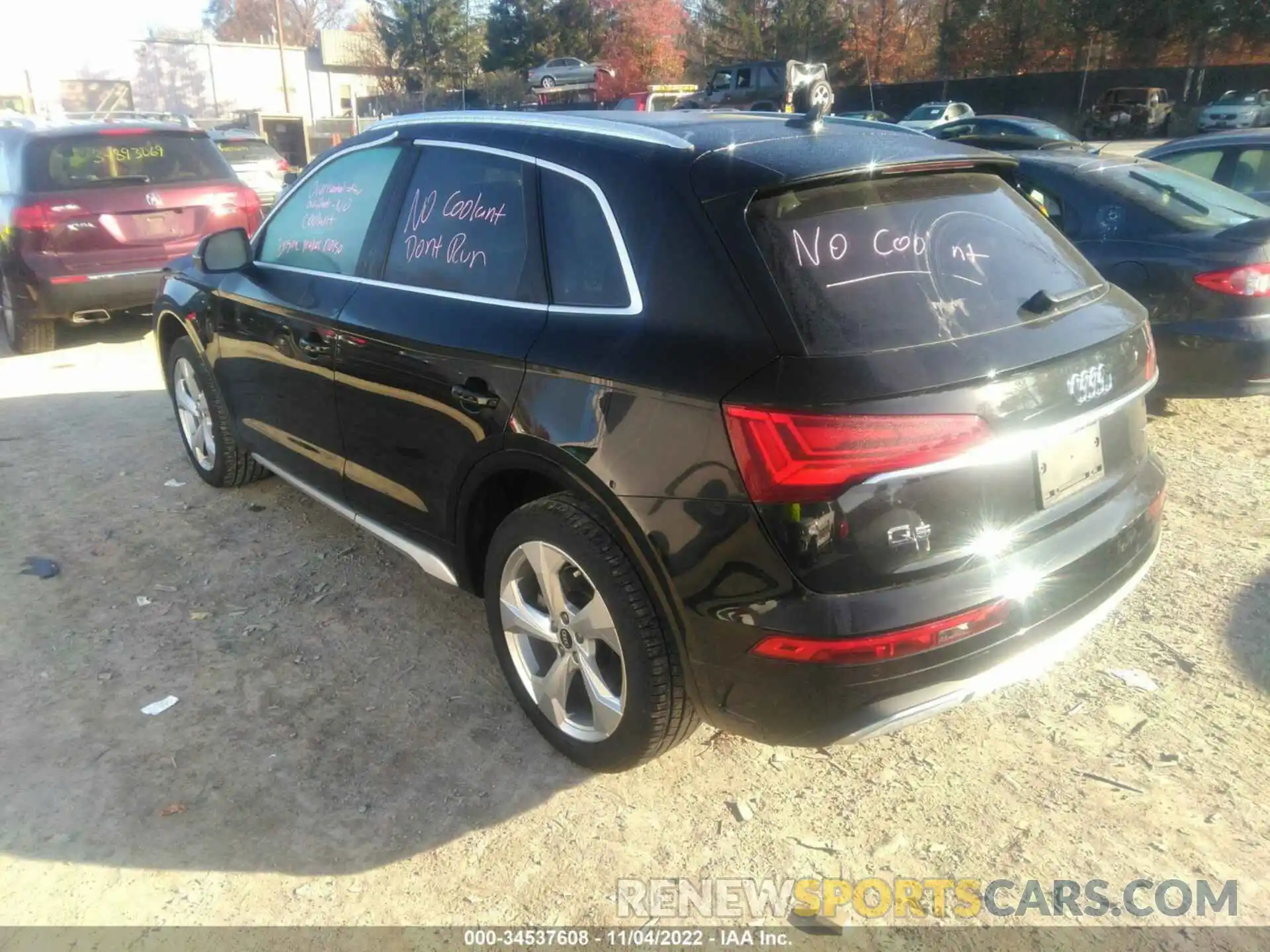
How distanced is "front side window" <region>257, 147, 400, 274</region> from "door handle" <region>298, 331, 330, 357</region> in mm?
255

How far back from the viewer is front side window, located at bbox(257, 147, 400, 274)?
11.7 ft

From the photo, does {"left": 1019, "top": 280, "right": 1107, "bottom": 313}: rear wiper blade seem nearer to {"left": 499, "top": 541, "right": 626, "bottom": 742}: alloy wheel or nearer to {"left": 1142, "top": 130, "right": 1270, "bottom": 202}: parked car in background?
{"left": 499, "top": 541, "right": 626, "bottom": 742}: alloy wheel

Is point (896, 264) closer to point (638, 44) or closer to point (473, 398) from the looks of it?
point (473, 398)

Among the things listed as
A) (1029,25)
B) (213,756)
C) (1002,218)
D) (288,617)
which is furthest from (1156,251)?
(1029,25)

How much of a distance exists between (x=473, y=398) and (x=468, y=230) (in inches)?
23.6

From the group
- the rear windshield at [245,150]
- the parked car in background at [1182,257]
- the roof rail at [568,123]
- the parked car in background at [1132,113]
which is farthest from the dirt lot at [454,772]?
the parked car in background at [1132,113]

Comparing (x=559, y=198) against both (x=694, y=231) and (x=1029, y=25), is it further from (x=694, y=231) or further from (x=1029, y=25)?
(x=1029, y=25)

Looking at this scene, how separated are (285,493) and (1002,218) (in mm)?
3742

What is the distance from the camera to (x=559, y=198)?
2.78 metres

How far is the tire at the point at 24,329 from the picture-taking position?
7859 millimetres

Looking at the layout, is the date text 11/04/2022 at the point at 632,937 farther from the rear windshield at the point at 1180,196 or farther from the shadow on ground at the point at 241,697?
the rear windshield at the point at 1180,196

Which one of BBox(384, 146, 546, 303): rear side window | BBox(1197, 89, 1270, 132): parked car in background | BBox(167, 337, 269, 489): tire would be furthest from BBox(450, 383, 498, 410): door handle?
BBox(1197, 89, 1270, 132): parked car in background

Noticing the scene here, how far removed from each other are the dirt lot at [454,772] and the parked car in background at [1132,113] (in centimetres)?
3577

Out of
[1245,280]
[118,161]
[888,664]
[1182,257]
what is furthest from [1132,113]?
[888,664]
